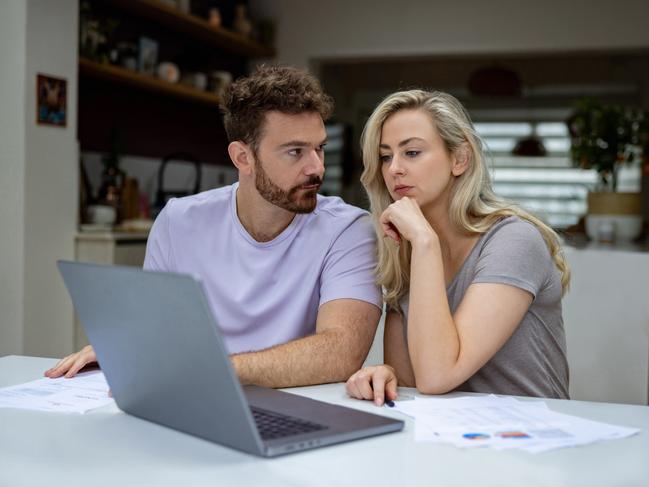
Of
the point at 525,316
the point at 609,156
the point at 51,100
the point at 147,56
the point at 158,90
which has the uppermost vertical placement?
the point at 147,56

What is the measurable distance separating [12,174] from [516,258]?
2.71 meters

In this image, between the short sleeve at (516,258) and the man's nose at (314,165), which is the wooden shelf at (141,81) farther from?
the short sleeve at (516,258)

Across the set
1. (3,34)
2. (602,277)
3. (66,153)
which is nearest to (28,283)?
(66,153)

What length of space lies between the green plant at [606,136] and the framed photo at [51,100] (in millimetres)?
2499

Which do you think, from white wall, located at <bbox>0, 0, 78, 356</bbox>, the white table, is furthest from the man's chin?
white wall, located at <bbox>0, 0, 78, 356</bbox>

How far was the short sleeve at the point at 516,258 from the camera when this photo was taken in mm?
1670

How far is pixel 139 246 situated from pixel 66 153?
2.03 ft

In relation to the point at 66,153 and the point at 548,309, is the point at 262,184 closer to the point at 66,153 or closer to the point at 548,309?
the point at 548,309

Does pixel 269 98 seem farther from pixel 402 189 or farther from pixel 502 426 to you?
pixel 502 426

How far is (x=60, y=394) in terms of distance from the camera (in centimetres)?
144

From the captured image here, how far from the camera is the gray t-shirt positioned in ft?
5.64

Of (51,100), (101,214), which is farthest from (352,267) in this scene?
(101,214)

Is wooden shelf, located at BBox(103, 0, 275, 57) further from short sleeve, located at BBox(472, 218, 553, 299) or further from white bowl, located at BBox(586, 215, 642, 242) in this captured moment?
short sleeve, located at BBox(472, 218, 553, 299)

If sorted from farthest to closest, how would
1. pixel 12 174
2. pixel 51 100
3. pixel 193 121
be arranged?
pixel 193 121
pixel 51 100
pixel 12 174
